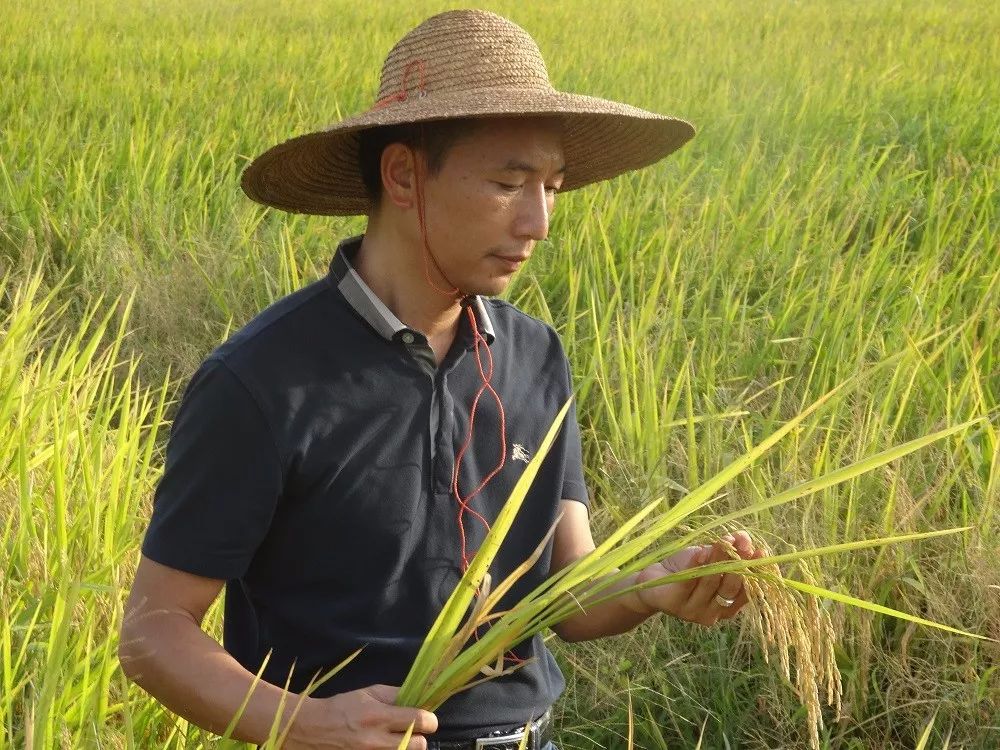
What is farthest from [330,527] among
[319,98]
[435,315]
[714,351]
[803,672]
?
[319,98]

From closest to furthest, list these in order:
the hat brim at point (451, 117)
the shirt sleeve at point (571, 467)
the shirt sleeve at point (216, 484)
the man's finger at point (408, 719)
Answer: the man's finger at point (408, 719)
the shirt sleeve at point (216, 484)
the hat brim at point (451, 117)
the shirt sleeve at point (571, 467)

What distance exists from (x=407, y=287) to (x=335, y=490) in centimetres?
24

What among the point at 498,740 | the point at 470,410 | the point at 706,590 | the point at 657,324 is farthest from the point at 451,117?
the point at 657,324

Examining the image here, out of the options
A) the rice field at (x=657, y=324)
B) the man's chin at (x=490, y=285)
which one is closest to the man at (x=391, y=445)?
the man's chin at (x=490, y=285)

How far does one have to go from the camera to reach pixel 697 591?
138 centimetres

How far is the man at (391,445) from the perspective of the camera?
1.33m

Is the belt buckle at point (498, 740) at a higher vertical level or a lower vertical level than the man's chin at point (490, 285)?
lower

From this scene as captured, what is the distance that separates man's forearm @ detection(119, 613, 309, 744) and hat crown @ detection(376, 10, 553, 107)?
0.64 m

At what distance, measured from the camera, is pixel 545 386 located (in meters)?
1.62

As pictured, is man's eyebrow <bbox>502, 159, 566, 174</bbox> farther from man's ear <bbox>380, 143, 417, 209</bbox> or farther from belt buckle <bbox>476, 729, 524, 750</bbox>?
belt buckle <bbox>476, 729, 524, 750</bbox>

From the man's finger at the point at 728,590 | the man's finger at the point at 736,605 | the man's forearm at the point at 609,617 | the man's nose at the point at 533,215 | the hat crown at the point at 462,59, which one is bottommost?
the man's forearm at the point at 609,617

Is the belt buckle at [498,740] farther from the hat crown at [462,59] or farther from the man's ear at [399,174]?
the hat crown at [462,59]

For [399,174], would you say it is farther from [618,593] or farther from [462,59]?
[618,593]

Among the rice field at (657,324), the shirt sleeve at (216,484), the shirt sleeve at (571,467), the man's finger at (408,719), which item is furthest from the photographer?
the rice field at (657,324)
